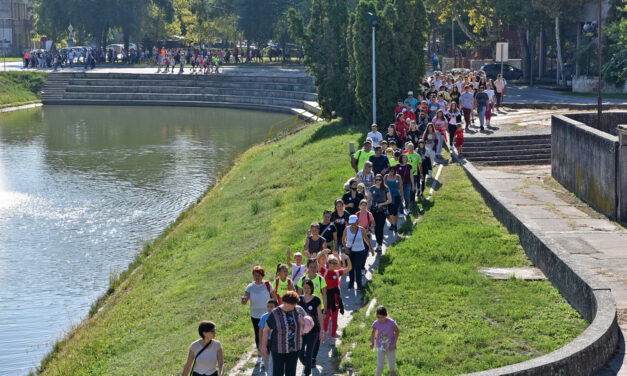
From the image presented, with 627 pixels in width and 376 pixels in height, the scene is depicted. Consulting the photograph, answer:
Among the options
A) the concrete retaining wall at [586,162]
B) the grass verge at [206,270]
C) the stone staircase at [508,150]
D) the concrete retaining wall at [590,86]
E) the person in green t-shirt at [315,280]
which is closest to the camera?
the person in green t-shirt at [315,280]

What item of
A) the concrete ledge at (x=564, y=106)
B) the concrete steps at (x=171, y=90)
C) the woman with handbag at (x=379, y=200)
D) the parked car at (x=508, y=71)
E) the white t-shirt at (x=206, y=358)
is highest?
the parked car at (x=508, y=71)

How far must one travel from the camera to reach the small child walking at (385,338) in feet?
35.7

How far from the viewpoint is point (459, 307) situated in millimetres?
13844

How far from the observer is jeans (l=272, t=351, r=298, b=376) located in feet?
34.2

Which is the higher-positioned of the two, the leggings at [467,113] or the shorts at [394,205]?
the leggings at [467,113]

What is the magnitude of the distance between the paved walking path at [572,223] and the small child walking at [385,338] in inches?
102

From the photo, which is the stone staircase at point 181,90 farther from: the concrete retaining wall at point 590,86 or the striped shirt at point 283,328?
the striped shirt at point 283,328

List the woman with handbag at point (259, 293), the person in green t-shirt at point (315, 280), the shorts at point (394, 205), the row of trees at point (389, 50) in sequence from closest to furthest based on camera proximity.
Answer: the woman with handbag at point (259, 293) → the person in green t-shirt at point (315, 280) → the shorts at point (394, 205) → the row of trees at point (389, 50)

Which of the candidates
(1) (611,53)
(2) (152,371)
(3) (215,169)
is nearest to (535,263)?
(2) (152,371)

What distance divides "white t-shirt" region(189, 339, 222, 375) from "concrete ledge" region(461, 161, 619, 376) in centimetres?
291

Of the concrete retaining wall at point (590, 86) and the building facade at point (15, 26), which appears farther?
the building facade at point (15, 26)

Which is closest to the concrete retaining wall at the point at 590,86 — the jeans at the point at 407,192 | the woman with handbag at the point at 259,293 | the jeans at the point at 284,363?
the jeans at the point at 407,192

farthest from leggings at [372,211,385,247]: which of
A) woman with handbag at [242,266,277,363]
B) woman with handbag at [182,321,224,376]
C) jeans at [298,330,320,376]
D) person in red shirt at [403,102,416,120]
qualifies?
person in red shirt at [403,102,416,120]

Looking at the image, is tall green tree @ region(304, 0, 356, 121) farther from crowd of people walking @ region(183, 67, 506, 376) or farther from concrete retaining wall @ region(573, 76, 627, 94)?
concrete retaining wall @ region(573, 76, 627, 94)
